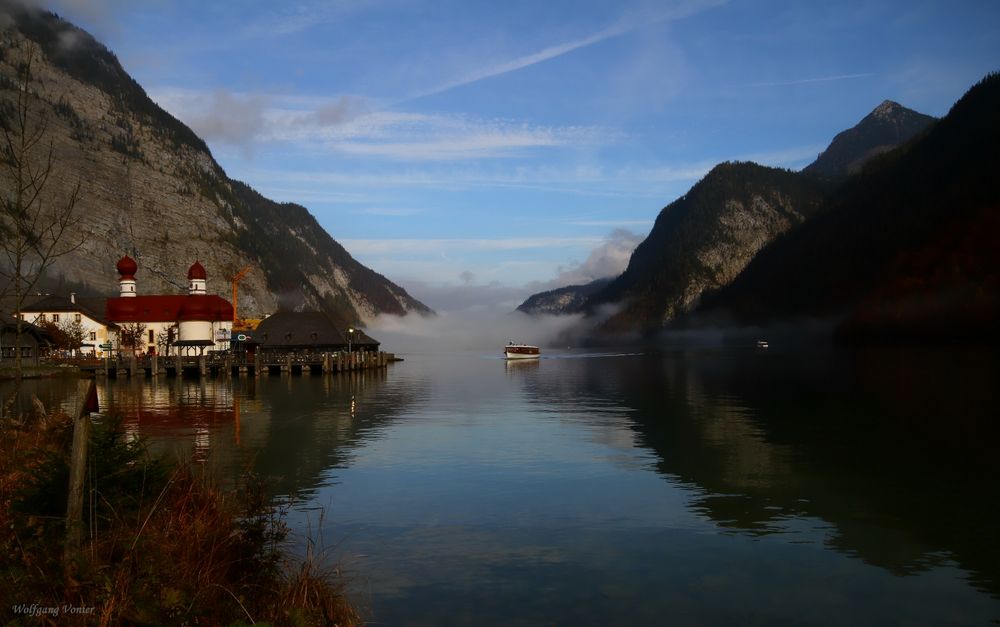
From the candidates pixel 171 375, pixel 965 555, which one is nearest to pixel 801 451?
pixel 965 555

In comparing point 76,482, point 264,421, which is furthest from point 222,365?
point 76,482

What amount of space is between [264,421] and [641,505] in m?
26.9

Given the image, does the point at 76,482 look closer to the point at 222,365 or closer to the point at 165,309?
the point at 222,365

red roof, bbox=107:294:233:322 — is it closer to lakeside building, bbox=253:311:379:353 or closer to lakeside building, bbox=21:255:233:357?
lakeside building, bbox=21:255:233:357

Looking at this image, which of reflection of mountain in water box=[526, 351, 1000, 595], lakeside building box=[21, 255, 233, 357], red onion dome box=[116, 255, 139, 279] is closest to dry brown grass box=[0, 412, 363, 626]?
reflection of mountain in water box=[526, 351, 1000, 595]

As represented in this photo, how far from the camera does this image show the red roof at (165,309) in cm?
13150

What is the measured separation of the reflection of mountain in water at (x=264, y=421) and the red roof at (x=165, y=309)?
52.5 m

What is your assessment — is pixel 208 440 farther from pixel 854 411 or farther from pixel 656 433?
pixel 854 411

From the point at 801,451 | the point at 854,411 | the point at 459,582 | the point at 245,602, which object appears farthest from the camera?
the point at 854,411

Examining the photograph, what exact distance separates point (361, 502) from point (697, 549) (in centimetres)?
940

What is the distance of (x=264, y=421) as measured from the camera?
142 feet

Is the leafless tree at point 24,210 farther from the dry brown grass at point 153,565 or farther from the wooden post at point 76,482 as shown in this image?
the dry brown grass at point 153,565

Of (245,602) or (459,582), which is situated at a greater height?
(245,602)

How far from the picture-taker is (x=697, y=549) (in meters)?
17.5
